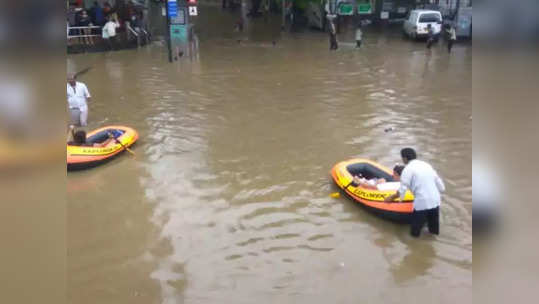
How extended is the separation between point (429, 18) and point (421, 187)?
72.8ft

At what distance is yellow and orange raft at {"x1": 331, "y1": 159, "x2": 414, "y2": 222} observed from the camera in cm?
773

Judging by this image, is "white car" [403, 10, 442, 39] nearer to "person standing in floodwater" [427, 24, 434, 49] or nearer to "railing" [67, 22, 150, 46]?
"person standing in floodwater" [427, 24, 434, 49]

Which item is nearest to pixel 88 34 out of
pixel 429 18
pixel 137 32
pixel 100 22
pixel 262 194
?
pixel 100 22

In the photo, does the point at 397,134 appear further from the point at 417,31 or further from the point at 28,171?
the point at 417,31

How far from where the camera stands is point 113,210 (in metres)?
Answer: 8.56

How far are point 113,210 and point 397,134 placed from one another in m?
7.04

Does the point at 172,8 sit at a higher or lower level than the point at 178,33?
higher

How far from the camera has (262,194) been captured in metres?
9.12

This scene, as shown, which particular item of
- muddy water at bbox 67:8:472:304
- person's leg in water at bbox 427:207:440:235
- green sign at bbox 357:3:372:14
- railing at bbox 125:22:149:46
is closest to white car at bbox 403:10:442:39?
green sign at bbox 357:3:372:14

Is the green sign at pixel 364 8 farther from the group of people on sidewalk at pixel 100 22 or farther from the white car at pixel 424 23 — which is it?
the group of people on sidewalk at pixel 100 22

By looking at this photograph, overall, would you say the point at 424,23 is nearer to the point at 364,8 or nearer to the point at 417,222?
the point at 364,8

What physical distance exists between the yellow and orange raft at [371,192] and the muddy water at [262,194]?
8.8 inches

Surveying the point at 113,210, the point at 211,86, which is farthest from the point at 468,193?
the point at 211,86

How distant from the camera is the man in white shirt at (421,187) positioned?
22.8 feet
